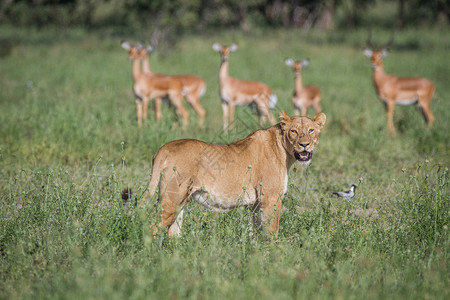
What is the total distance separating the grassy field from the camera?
3.87 meters

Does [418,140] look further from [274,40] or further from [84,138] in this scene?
[274,40]

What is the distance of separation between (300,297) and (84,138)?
208 inches

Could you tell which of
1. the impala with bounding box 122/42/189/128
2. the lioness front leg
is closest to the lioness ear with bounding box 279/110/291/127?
the lioness front leg

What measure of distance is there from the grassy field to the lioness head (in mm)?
619

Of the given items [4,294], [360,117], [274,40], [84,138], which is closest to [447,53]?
[274,40]

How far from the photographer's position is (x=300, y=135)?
16.2 feet

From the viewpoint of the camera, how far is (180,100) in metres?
12.4

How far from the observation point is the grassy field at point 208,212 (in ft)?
A: 12.7

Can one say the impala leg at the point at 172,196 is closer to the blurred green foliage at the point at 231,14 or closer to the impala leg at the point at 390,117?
the impala leg at the point at 390,117

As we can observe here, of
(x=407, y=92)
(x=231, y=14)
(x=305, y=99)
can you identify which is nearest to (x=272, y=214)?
(x=305, y=99)

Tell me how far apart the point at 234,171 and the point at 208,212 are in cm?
44

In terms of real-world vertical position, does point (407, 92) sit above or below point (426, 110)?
above

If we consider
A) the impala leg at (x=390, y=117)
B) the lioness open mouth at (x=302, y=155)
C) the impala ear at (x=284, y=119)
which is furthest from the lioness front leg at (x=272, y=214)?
the impala leg at (x=390, y=117)

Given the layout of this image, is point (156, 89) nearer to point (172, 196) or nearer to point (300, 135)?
point (300, 135)
